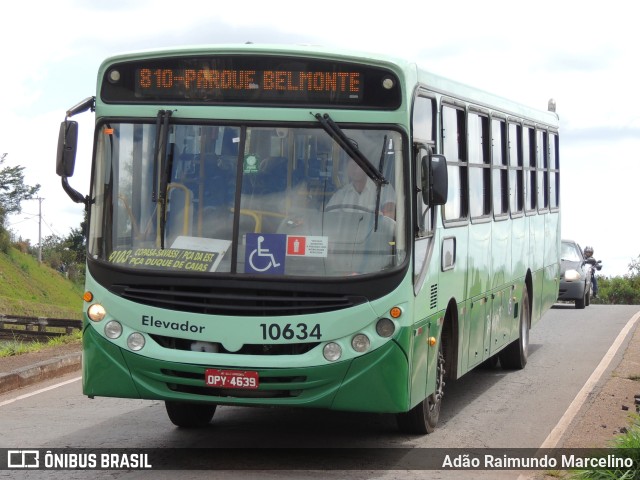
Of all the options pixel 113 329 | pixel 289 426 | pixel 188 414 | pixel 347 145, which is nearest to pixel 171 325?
pixel 113 329

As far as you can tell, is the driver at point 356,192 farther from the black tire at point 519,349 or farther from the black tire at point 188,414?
the black tire at point 519,349

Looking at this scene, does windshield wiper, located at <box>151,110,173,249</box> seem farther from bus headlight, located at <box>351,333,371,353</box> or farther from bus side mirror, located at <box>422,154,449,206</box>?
bus side mirror, located at <box>422,154,449,206</box>

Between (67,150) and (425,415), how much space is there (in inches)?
147

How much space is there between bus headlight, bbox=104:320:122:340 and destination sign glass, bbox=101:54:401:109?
1691 mm

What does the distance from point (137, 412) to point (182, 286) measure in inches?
131

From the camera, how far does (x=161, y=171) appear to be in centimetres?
934

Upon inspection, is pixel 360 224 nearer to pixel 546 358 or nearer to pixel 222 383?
pixel 222 383

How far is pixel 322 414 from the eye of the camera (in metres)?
12.0

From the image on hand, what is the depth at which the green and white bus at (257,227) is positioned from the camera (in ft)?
29.9

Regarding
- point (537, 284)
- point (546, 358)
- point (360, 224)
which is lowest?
point (546, 358)

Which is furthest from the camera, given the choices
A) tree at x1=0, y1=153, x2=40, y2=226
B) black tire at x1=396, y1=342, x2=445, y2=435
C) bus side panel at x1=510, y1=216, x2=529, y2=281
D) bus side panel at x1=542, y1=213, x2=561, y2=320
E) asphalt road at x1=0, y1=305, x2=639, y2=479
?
tree at x1=0, y1=153, x2=40, y2=226

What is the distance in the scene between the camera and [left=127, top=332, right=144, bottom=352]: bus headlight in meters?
9.33

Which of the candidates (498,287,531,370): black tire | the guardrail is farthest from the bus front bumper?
the guardrail

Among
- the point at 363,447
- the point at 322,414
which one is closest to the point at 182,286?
the point at 363,447
